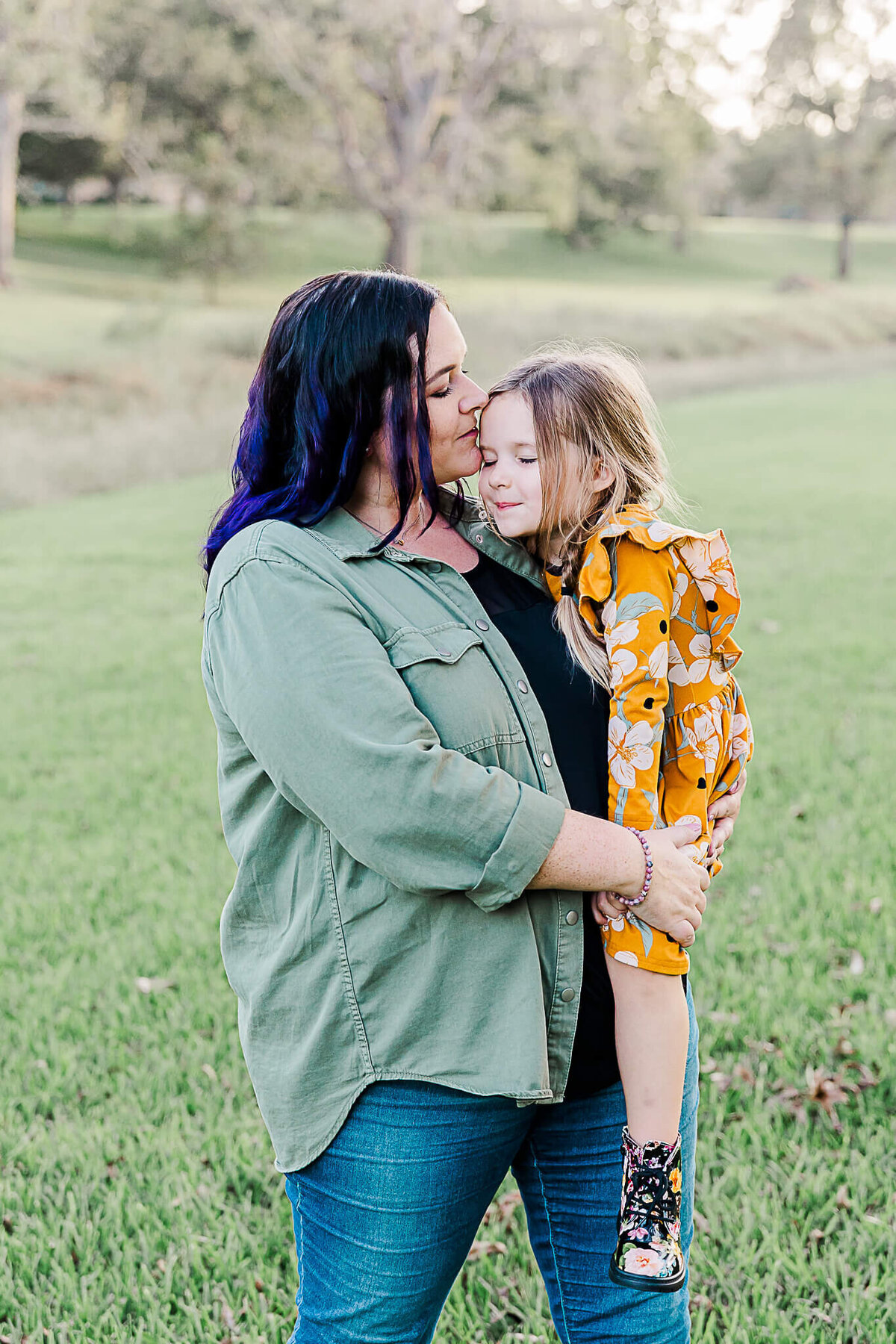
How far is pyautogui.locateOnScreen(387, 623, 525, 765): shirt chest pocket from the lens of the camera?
171 centimetres

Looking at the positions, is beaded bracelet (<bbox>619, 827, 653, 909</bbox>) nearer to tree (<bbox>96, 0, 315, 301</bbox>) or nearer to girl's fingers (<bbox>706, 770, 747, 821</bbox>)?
girl's fingers (<bbox>706, 770, 747, 821</bbox>)

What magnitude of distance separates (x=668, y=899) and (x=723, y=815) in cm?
47

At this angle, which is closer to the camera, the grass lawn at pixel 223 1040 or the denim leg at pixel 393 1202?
the denim leg at pixel 393 1202

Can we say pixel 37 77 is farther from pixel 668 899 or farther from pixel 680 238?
pixel 680 238

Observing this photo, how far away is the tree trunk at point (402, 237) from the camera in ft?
110

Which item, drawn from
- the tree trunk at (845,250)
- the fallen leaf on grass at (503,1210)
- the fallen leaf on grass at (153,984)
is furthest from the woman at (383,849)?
the tree trunk at (845,250)

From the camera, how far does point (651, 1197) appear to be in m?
1.86

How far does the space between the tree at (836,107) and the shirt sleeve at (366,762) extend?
58941 millimetres

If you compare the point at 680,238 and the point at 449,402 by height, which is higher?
the point at 680,238

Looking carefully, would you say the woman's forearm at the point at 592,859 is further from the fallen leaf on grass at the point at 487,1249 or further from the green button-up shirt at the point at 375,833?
the fallen leaf on grass at the point at 487,1249

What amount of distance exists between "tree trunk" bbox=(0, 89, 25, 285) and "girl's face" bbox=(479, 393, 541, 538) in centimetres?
2676

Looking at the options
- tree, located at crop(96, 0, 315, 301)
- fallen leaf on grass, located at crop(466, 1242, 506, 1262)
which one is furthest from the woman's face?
tree, located at crop(96, 0, 315, 301)

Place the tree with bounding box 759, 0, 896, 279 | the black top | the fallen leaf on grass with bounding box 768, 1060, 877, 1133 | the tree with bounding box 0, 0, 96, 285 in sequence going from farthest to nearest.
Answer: the tree with bounding box 759, 0, 896, 279 < the tree with bounding box 0, 0, 96, 285 < the fallen leaf on grass with bounding box 768, 1060, 877, 1133 < the black top

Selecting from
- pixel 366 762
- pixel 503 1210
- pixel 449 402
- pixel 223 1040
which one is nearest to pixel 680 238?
pixel 223 1040
